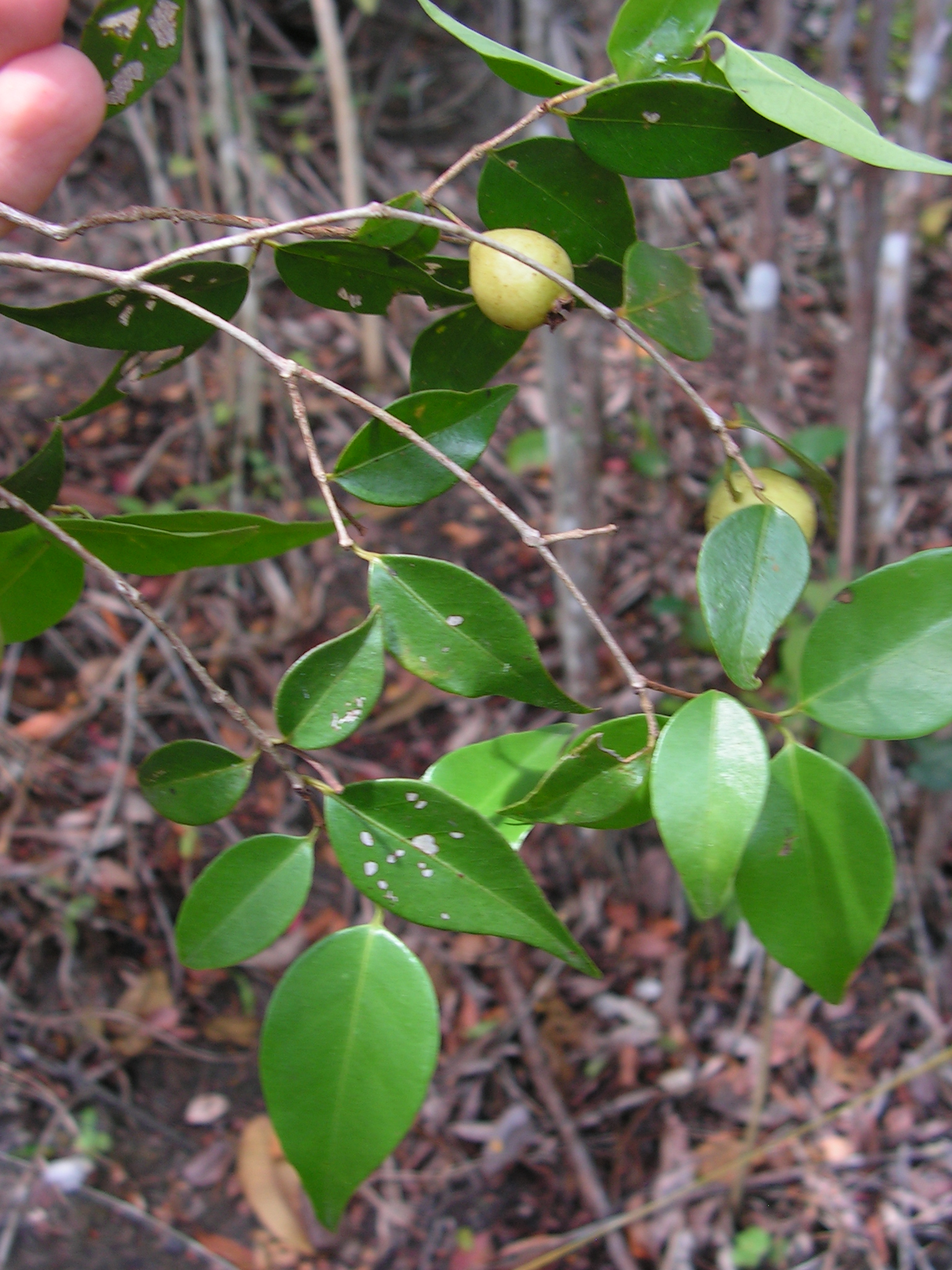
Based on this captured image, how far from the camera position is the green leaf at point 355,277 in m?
0.51

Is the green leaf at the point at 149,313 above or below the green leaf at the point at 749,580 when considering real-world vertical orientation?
above

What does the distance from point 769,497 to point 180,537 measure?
0.33 meters

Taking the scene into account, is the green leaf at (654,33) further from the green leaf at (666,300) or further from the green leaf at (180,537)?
the green leaf at (180,537)

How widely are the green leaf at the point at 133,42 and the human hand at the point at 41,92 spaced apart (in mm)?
13

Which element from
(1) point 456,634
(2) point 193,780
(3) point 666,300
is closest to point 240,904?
(2) point 193,780

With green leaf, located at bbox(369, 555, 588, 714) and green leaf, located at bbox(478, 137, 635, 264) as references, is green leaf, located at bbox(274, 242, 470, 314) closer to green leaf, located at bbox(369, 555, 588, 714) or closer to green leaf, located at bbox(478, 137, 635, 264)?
green leaf, located at bbox(478, 137, 635, 264)

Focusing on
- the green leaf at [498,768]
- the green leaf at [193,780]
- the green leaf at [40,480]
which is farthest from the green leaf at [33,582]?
the green leaf at [498,768]

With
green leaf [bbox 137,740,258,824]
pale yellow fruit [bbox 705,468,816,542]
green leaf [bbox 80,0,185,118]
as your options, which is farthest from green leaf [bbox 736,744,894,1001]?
green leaf [bbox 80,0,185,118]

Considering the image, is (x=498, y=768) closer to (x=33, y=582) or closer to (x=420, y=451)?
(x=420, y=451)

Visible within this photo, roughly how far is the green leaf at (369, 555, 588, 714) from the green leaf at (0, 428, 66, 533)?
0.65 feet

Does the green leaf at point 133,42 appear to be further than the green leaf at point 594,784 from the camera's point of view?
Yes

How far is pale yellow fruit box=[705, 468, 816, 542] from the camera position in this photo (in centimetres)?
52

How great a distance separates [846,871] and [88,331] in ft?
1.62

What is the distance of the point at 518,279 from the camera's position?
19.0 inches
